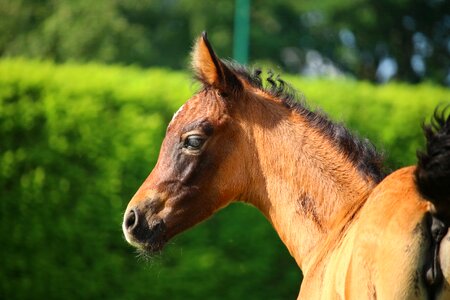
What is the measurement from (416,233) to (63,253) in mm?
6062

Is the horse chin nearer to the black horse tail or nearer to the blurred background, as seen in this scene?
the black horse tail

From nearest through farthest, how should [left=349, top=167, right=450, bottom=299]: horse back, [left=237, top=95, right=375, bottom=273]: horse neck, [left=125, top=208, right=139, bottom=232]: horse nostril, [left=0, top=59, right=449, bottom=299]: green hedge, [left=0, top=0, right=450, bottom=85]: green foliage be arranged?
[left=349, top=167, right=450, bottom=299]: horse back, [left=237, top=95, right=375, bottom=273]: horse neck, [left=125, top=208, right=139, bottom=232]: horse nostril, [left=0, top=59, right=449, bottom=299]: green hedge, [left=0, top=0, right=450, bottom=85]: green foliage

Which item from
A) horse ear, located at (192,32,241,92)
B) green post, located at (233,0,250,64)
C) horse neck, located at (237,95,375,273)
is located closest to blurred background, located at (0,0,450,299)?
horse ear, located at (192,32,241,92)

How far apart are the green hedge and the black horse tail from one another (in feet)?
17.8

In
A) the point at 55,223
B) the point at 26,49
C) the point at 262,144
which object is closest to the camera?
the point at 262,144

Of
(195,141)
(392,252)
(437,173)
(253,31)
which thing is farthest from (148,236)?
(253,31)

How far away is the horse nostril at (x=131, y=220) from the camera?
167 inches

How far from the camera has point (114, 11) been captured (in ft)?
97.6

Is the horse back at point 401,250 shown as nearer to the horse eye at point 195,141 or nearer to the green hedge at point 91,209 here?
the horse eye at point 195,141

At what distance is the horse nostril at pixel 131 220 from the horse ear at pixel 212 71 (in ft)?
2.64

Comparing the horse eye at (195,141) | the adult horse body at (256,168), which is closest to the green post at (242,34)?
the adult horse body at (256,168)

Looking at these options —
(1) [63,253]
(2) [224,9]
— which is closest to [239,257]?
(1) [63,253]

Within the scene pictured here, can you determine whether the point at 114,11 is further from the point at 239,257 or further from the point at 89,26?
the point at 239,257

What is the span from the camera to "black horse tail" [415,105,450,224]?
9.93ft
